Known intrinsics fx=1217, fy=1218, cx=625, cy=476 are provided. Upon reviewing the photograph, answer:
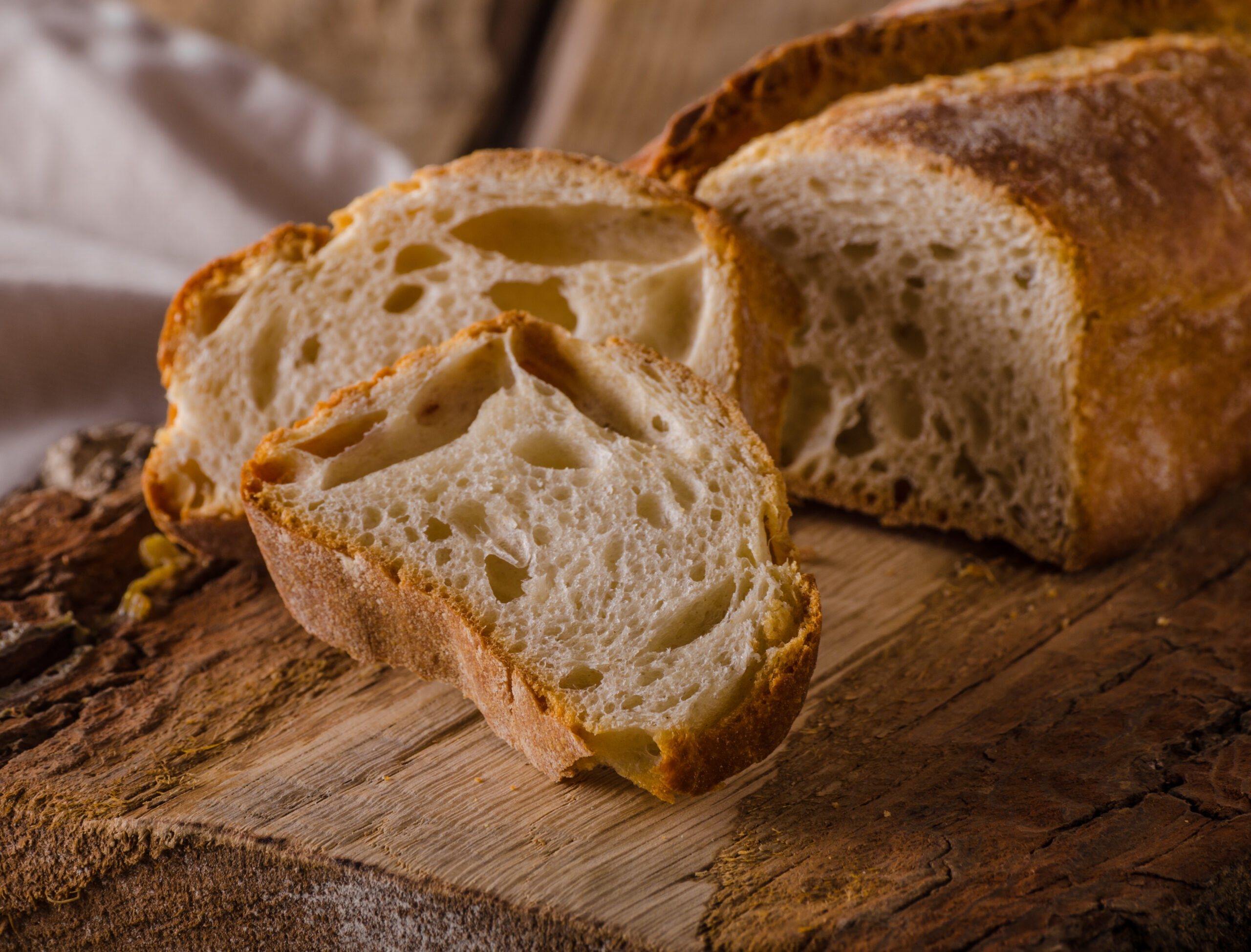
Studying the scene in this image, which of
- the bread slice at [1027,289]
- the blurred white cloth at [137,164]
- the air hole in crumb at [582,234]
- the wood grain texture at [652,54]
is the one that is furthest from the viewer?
the wood grain texture at [652,54]

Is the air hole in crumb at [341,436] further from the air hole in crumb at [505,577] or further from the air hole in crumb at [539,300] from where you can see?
the air hole in crumb at [539,300]

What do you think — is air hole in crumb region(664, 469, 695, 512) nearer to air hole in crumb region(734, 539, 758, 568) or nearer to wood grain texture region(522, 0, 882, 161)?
air hole in crumb region(734, 539, 758, 568)

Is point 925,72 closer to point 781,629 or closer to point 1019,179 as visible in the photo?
point 1019,179

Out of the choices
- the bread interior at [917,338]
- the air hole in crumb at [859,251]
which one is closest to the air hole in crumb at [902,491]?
the bread interior at [917,338]

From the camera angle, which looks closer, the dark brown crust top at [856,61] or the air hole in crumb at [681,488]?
the air hole in crumb at [681,488]

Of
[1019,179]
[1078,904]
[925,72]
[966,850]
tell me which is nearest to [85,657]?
[966,850]

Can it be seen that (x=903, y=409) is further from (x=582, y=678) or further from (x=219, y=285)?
(x=219, y=285)

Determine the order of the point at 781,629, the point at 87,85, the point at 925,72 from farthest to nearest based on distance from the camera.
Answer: the point at 87,85 < the point at 925,72 < the point at 781,629
